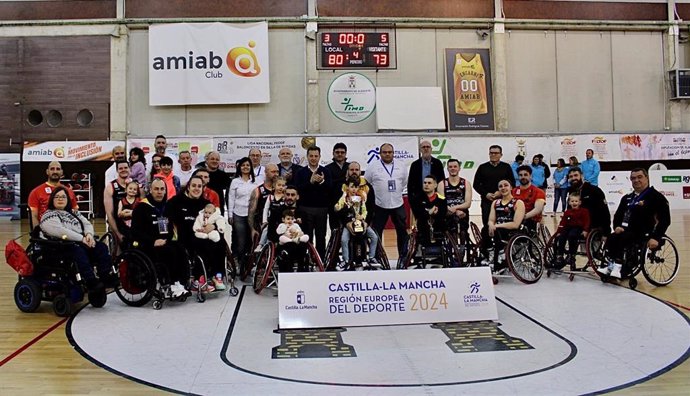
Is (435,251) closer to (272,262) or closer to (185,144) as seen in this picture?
(272,262)

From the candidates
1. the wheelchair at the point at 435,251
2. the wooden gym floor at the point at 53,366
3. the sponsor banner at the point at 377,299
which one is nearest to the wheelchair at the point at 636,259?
the wooden gym floor at the point at 53,366

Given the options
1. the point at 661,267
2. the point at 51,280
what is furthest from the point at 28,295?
the point at 661,267

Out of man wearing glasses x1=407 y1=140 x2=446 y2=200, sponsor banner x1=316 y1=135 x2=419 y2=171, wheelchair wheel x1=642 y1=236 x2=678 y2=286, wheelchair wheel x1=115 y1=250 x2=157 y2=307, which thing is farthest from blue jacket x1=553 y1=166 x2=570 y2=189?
wheelchair wheel x1=115 y1=250 x2=157 y2=307

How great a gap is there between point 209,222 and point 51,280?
1.27 meters

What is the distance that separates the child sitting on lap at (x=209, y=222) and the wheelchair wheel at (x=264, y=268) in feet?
1.37

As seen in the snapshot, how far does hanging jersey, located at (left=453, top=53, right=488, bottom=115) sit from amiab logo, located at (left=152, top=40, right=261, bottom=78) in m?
4.89

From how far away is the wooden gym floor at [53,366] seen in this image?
2688 mm

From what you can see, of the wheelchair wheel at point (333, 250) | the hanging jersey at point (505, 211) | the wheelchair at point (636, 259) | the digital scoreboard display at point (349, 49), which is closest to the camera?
the wheelchair at point (636, 259)

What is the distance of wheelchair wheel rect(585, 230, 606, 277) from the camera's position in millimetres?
5168

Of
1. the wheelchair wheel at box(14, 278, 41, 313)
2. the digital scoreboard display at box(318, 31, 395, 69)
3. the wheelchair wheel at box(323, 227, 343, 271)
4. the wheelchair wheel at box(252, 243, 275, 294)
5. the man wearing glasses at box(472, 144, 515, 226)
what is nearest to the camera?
the wheelchair wheel at box(14, 278, 41, 313)

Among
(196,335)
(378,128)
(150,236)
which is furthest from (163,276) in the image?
(378,128)

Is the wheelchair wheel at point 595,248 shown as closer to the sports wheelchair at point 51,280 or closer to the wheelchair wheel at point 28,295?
the sports wheelchair at point 51,280

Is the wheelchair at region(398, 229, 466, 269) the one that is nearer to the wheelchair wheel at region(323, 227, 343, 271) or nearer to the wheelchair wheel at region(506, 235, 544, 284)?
the wheelchair wheel at region(506, 235, 544, 284)

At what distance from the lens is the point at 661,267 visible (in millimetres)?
5816
